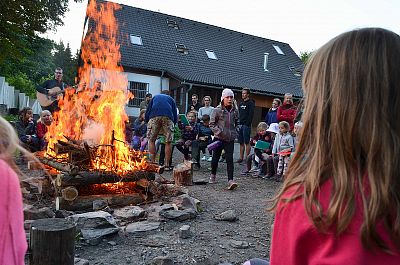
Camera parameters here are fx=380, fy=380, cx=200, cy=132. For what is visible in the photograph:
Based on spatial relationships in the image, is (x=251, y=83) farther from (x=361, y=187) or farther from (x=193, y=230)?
(x=361, y=187)

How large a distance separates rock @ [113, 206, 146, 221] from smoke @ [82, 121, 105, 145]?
192 cm

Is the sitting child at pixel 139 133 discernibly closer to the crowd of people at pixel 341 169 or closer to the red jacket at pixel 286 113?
the red jacket at pixel 286 113

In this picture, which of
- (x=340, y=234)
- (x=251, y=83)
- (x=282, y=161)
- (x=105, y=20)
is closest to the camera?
(x=340, y=234)

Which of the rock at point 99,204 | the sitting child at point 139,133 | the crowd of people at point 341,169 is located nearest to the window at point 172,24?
the sitting child at point 139,133

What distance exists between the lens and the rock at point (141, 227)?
490 centimetres

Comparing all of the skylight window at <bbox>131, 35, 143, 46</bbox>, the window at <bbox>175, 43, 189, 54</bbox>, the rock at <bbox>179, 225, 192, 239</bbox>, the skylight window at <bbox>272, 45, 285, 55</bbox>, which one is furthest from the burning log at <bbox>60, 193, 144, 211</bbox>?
the skylight window at <bbox>272, 45, 285, 55</bbox>

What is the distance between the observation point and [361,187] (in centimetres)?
120

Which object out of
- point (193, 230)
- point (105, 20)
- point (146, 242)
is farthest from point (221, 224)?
point (105, 20)

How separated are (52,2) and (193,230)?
20948 millimetres

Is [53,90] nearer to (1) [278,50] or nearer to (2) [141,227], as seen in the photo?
(2) [141,227]

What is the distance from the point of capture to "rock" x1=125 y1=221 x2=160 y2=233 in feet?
16.1

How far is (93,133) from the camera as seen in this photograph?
24.1 ft

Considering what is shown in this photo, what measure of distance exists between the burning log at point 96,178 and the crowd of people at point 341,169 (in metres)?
4.42

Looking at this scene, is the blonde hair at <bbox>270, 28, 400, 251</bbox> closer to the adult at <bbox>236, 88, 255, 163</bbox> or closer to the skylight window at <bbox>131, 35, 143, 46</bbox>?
the adult at <bbox>236, 88, 255, 163</bbox>
